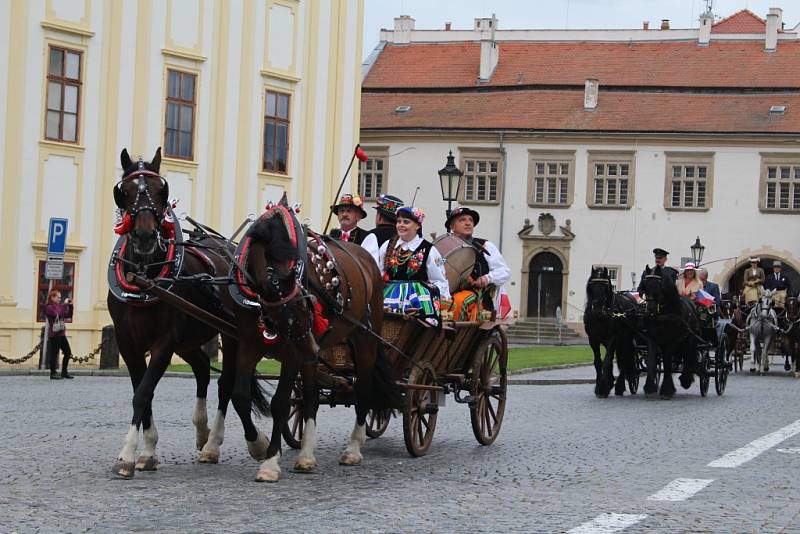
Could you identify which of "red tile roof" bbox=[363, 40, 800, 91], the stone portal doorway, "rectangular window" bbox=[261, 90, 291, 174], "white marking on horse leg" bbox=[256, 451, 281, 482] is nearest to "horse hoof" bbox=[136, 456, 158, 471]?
"white marking on horse leg" bbox=[256, 451, 281, 482]

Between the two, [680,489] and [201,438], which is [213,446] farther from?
[680,489]

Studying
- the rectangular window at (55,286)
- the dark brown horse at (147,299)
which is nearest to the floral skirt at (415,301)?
the dark brown horse at (147,299)

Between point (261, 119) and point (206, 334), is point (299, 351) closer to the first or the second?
point (206, 334)

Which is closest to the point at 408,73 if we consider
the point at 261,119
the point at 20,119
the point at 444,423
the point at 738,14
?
the point at 738,14

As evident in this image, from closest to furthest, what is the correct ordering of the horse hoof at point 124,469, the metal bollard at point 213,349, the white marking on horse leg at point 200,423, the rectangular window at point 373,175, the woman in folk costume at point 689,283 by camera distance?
the horse hoof at point 124,469, the white marking on horse leg at point 200,423, the woman in folk costume at point 689,283, the metal bollard at point 213,349, the rectangular window at point 373,175

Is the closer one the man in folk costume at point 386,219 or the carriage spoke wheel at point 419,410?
the carriage spoke wheel at point 419,410

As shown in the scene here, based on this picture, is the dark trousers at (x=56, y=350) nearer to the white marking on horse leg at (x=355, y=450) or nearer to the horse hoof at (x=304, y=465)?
the white marking on horse leg at (x=355, y=450)

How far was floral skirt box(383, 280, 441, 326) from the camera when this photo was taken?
1194 cm

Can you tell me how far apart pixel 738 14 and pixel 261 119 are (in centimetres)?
3561

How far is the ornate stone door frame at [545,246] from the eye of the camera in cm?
5584

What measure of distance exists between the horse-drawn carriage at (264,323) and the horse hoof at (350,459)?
10 millimetres

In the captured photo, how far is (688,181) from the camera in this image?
180ft

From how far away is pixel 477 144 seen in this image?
2229 inches

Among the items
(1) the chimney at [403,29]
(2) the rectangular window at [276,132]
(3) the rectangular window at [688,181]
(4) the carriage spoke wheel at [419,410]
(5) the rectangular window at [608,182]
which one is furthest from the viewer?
(1) the chimney at [403,29]
